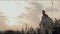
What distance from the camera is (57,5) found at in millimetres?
3193

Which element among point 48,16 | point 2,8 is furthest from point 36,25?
point 2,8

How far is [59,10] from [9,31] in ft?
3.49

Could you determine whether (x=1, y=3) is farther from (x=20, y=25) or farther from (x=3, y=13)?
(x=20, y=25)

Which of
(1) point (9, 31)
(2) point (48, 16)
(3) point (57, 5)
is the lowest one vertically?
(1) point (9, 31)

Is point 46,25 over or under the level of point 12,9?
under

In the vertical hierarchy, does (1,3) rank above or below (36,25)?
above

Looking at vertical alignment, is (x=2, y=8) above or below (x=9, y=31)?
above

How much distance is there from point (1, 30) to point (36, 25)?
679mm

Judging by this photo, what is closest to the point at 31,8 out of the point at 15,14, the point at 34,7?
the point at 34,7

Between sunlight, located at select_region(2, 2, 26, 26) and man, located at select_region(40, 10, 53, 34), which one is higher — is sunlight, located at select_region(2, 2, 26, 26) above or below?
above

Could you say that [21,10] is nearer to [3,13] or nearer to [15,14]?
[15,14]

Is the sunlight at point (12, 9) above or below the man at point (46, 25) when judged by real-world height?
above

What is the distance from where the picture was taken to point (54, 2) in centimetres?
321

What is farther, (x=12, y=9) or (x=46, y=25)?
(x=12, y=9)
